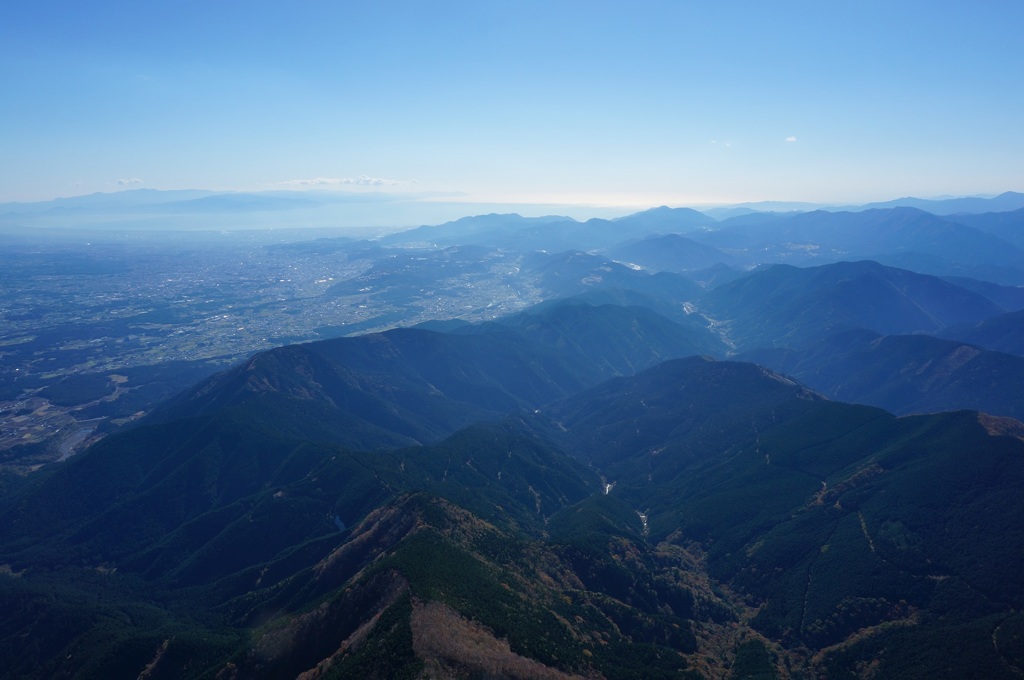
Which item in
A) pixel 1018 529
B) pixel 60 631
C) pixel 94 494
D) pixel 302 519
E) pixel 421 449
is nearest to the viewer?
pixel 60 631

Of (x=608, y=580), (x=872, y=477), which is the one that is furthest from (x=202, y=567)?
(x=872, y=477)

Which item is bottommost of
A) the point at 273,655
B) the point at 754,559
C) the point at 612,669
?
the point at 754,559

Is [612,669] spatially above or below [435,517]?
below

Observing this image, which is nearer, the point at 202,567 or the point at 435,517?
the point at 435,517

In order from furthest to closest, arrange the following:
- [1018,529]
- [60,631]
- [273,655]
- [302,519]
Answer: [302,519] < [1018,529] < [60,631] < [273,655]

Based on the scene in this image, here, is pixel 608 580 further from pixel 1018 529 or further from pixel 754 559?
pixel 1018 529

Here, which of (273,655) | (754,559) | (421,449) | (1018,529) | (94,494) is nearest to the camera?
(273,655)

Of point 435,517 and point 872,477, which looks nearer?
point 435,517

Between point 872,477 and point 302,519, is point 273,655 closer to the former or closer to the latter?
point 302,519

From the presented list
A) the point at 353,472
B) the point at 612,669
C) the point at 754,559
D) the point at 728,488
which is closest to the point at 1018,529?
the point at 754,559
